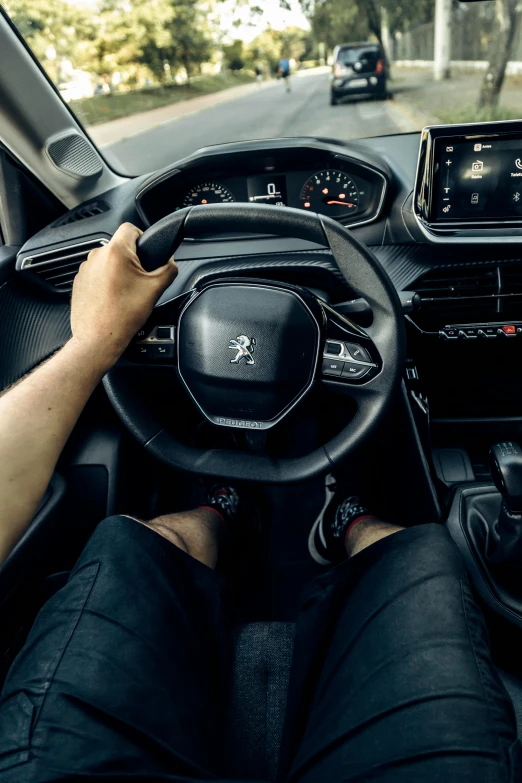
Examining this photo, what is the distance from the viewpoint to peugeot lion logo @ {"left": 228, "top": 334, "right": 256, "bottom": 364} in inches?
56.5

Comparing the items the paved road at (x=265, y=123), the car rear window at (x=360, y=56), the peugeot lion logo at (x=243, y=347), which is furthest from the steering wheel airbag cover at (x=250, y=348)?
the car rear window at (x=360, y=56)

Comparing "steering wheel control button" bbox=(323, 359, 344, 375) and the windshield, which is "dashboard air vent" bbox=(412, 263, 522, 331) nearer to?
the windshield

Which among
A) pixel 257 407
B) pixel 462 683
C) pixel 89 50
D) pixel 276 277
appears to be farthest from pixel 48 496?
pixel 89 50

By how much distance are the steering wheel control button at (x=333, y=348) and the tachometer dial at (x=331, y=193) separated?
2.93 feet

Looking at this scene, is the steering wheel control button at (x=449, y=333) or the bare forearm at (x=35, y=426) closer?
the bare forearm at (x=35, y=426)

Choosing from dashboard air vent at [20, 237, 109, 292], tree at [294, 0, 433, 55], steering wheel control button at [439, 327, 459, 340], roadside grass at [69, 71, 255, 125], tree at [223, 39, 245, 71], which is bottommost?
steering wheel control button at [439, 327, 459, 340]

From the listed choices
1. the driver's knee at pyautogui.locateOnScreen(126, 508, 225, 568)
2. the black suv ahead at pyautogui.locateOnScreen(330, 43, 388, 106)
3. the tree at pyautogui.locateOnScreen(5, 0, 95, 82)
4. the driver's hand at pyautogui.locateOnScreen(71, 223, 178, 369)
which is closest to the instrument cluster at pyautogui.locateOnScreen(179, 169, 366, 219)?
the tree at pyautogui.locateOnScreen(5, 0, 95, 82)

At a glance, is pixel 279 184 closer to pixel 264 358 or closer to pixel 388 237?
pixel 388 237

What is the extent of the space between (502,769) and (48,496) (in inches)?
59.4

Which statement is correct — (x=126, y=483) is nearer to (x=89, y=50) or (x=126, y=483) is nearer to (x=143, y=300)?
(x=143, y=300)

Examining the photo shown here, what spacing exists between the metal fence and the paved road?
0.69 metres

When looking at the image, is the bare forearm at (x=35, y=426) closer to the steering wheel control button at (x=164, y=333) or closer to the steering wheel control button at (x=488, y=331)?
the steering wheel control button at (x=164, y=333)

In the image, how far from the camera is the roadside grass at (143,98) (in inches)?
91.7

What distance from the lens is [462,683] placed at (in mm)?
1009
